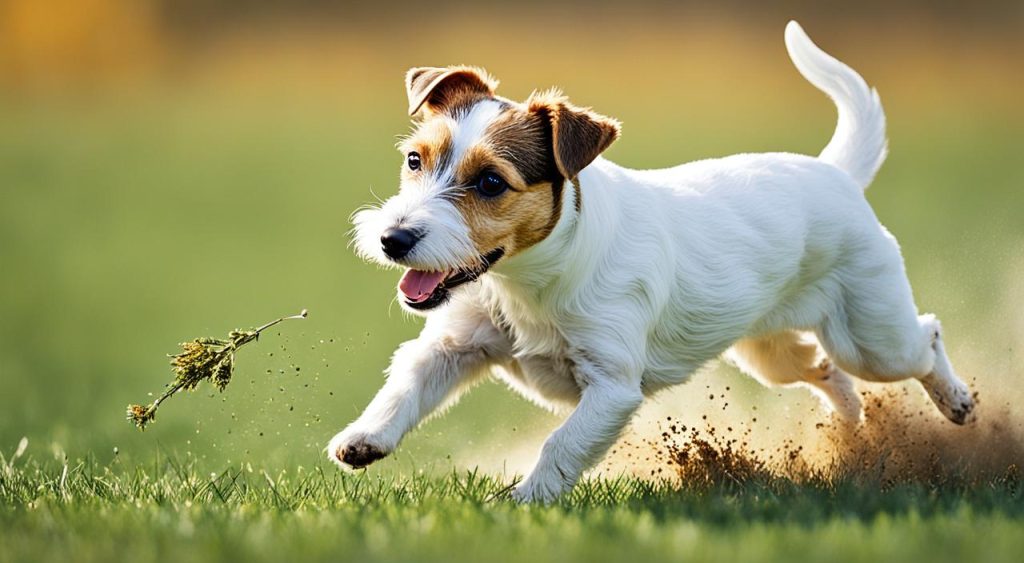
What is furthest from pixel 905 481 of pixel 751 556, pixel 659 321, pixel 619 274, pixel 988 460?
pixel 751 556

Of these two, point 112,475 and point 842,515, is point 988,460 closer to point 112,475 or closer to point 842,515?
point 842,515

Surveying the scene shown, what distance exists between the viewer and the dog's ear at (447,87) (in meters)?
5.05

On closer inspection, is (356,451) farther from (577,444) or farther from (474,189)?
(474,189)

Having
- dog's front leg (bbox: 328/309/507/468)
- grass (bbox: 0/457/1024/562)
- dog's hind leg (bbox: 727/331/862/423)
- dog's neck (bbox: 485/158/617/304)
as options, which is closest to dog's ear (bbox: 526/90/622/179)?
dog's neck (bbox: 485/158/617/304)

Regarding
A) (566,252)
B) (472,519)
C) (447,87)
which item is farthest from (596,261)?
(472,519)

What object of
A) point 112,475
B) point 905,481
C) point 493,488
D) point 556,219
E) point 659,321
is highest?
point 556,219

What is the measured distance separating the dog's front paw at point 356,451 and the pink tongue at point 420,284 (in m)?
0.64

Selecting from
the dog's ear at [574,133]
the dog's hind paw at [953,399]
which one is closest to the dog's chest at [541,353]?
the dog's ear at [574,133]

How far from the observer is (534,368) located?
5.21m

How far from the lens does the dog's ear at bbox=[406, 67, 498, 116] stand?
505cm

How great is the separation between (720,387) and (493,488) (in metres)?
2.61

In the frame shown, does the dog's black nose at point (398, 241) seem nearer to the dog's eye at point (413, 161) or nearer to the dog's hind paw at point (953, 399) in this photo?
the dog's eye at point (413, 161)

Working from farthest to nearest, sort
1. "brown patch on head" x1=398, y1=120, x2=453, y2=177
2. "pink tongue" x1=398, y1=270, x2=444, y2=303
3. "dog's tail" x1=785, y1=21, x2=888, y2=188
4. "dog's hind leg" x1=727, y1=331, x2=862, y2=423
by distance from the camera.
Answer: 1. "dog's hind leg" x1=727, y1=331, x2=862, y2=423
2. "dog's tail" x1=785, y1=21, x2=888, y2=188
3. "brown patch on head" x1=398, y1=120, x2=453, y2=177
4. "pink tongue" x1=398, y1=270, x2=444, y2=303

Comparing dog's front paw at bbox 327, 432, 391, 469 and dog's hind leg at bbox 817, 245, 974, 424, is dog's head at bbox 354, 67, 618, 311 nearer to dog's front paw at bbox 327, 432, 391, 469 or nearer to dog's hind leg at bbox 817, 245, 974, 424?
dog's front paw at bbox 327, 432, 391, 469
